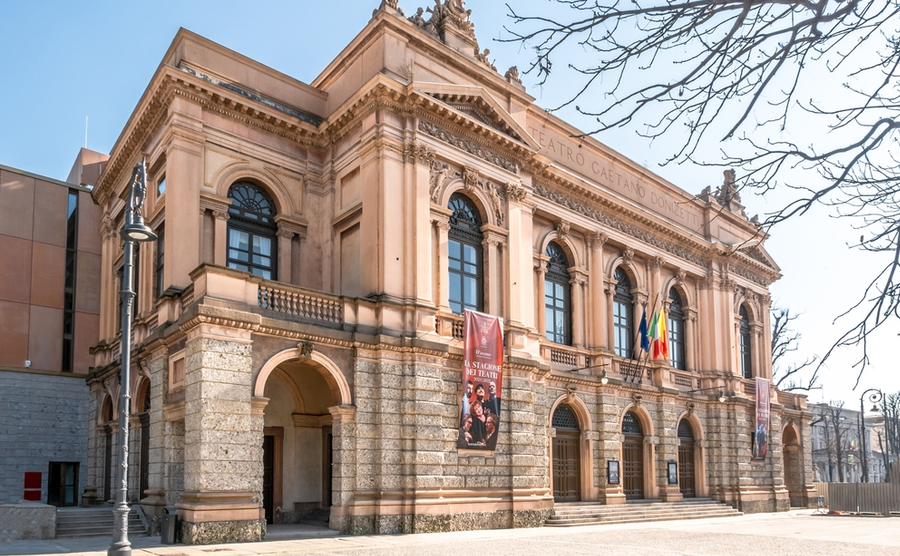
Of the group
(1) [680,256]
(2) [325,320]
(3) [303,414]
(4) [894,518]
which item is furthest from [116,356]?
(4) [894,518]

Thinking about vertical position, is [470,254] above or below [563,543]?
above

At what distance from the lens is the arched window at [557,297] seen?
96.8 feet

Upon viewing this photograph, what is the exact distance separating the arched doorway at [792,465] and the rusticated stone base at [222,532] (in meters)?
30.7

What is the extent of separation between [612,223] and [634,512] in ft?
35.5

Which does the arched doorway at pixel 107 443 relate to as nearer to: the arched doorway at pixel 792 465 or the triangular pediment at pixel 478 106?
the triangular pediment at pixel 478 106

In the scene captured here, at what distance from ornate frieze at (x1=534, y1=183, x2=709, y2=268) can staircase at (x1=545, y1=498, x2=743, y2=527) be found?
33.8ft

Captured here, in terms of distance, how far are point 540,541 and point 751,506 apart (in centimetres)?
1939

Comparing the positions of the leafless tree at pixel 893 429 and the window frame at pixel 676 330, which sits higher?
the window frame at pixel 676 330

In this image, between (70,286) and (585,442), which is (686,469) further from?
(70,286)

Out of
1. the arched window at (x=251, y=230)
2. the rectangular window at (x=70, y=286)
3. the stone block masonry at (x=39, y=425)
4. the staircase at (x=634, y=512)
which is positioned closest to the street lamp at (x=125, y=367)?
the arched window at (x=251, y=230)

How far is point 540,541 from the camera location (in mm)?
19953

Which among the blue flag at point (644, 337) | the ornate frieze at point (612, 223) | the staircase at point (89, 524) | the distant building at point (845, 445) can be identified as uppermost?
the ornate frieze at point (612, 223)

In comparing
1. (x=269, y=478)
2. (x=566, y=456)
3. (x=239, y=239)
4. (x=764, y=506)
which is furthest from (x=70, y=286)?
(x=764, y=506)

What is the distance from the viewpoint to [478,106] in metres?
25.6
